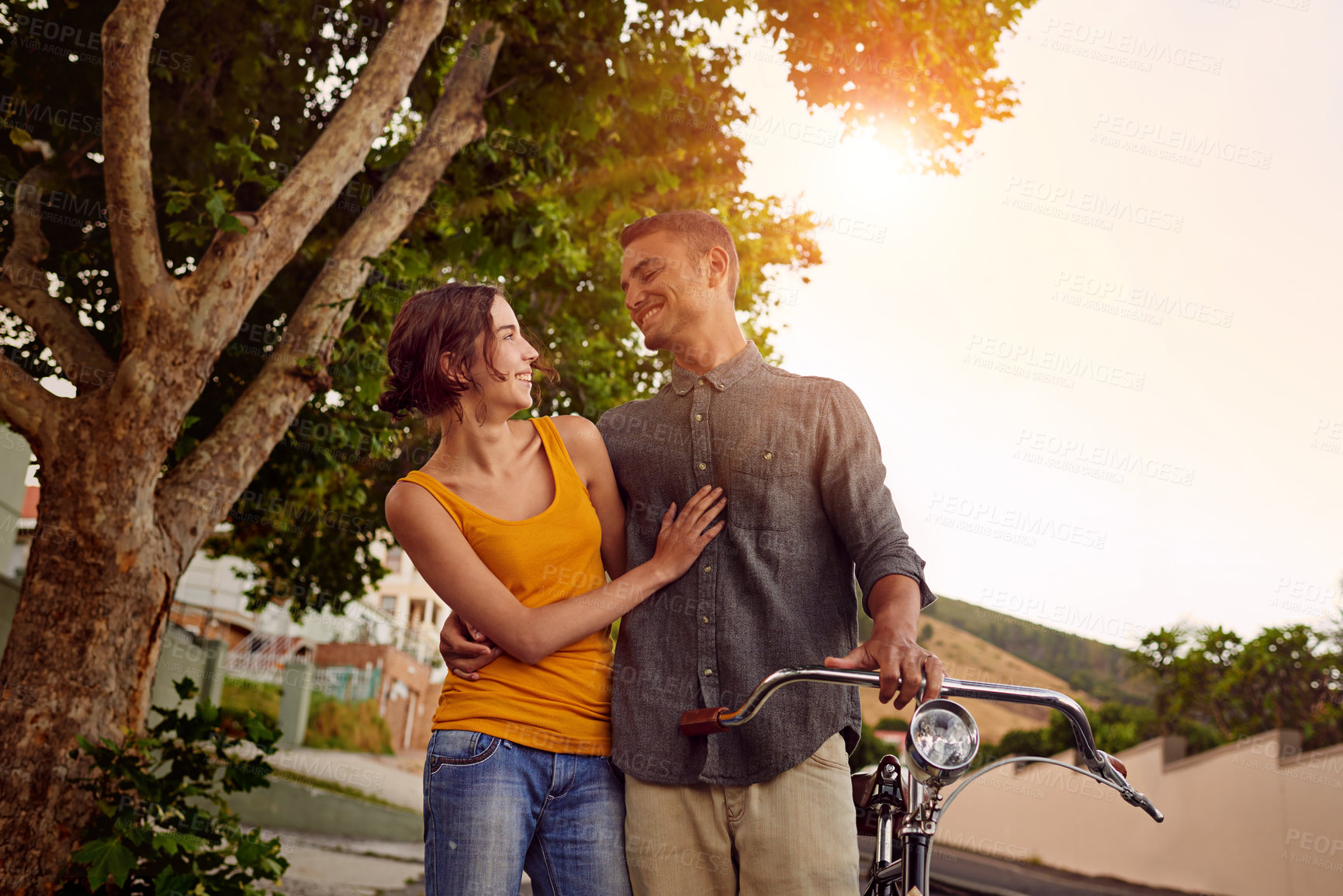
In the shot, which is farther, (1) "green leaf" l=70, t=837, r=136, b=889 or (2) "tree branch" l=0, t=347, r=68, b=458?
(2) "tree branch" l=0, t=347, r=68, b=458

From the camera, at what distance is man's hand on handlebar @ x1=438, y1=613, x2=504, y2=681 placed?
6.73 feet

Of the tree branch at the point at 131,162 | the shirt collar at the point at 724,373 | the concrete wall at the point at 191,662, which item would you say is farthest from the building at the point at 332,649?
the shirt collar at the point at 724,373

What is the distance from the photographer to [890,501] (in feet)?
6.83

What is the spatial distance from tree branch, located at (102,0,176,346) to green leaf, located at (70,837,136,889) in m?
2.31

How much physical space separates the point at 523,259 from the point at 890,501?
5.23m

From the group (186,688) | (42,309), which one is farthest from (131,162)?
(186,688)

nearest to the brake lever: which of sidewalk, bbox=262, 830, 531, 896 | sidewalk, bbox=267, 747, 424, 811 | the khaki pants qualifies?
the khaki pants

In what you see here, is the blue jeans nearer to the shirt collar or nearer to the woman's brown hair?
the woman's brown hair

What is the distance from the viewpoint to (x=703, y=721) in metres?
1.83

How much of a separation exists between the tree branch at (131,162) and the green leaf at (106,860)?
2.31 m

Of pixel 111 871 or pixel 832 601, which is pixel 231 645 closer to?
pixel 111 871

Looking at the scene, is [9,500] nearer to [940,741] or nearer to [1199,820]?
[940,741]

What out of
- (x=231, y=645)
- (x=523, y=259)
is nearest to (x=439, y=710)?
(x=523, y=259)

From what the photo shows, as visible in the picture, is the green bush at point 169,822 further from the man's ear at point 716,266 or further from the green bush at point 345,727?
the green bush at point 345,727
